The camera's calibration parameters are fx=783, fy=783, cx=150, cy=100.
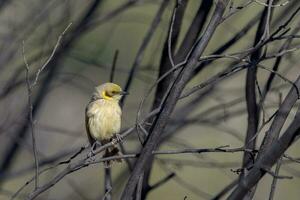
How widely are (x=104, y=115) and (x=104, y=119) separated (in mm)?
37

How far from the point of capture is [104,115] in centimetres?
568

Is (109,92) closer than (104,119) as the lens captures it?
No

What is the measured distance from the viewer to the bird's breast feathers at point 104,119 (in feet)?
18.5

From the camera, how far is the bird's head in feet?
18.8

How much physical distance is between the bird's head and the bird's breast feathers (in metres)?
0.04

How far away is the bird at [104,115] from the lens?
5.65m

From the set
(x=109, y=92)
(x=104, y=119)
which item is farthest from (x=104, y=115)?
(x=109, y=92)

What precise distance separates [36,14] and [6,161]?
125cm

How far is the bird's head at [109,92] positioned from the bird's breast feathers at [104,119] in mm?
37

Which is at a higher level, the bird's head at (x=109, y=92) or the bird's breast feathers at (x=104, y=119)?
the bird's head at (x=109, y=92)

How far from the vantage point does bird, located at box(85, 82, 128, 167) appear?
5.65m

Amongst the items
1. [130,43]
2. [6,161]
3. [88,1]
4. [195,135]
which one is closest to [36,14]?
[88,1]

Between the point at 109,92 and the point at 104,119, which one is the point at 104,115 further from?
the point at 109,92

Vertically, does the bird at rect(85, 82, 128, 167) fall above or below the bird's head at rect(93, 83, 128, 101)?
below
